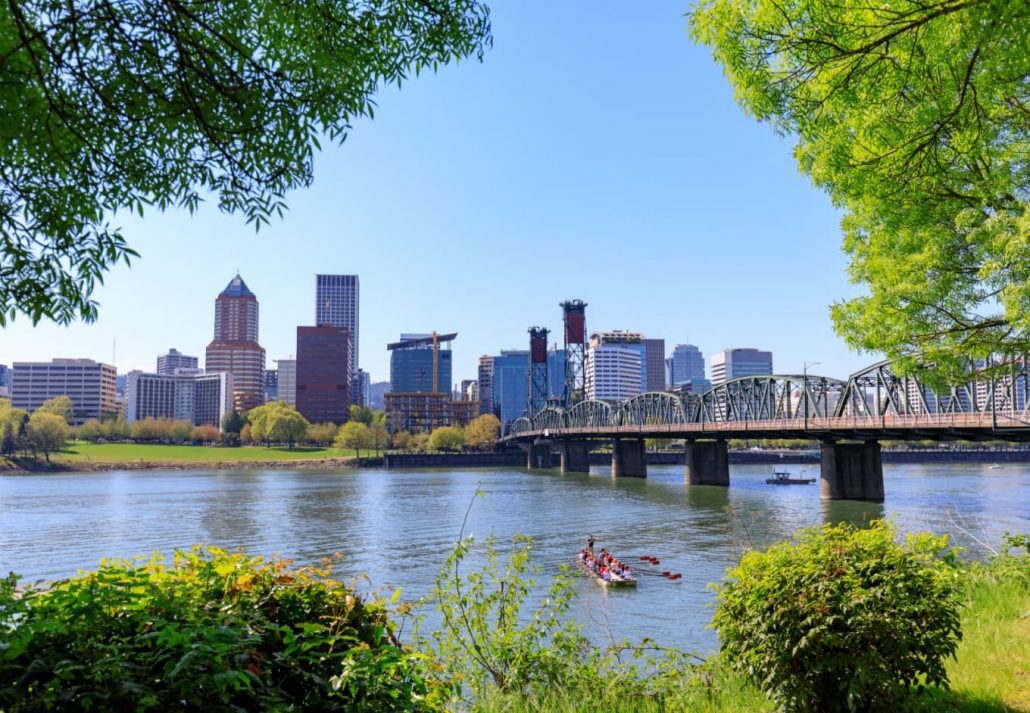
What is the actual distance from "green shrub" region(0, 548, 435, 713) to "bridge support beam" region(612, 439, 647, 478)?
13090 centimetres

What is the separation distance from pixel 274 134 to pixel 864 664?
8607 millimetres

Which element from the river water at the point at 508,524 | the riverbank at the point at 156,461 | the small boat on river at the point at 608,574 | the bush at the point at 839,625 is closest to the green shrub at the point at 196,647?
the bush at the point at 839,625

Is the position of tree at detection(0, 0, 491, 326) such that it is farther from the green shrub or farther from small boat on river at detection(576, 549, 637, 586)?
small boat on river at detection(576, 549, 637, 586)

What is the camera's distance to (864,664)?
7.31 metres

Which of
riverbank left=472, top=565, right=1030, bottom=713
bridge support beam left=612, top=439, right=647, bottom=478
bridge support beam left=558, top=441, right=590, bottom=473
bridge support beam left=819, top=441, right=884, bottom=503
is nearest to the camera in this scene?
riverbank left=472, top=565, right=1030, bottom=713

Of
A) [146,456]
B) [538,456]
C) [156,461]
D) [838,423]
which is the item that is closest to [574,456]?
[538,456]

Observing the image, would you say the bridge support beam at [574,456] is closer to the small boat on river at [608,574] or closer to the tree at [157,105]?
the small boat on river at [608,574]

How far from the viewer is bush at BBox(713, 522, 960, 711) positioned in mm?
7441

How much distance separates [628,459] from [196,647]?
445 feet

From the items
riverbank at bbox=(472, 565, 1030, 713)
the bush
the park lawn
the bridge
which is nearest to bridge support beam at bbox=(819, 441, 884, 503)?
the bridge

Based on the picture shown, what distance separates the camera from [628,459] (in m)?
137

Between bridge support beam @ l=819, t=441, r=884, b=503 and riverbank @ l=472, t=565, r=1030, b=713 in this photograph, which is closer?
riverbank @ l=472, t=565, r=1030, b=713

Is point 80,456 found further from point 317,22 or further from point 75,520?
point 317,22

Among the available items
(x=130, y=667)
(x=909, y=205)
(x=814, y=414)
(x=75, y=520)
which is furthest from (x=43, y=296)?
(x=814, y=414)
